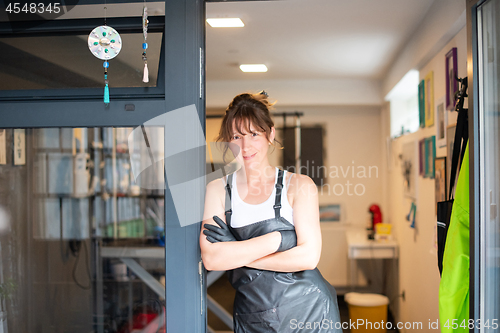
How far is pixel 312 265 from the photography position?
1.34m

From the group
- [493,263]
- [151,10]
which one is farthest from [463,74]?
[151,10]

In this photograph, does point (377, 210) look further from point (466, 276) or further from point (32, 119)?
point (32, 119)

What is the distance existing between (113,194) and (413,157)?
2.62 meters

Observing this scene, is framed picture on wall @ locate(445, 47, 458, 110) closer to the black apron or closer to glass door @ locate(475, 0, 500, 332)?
glass door @ locate(475, 0, 500, 332)

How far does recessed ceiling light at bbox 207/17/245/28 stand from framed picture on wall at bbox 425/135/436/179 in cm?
137

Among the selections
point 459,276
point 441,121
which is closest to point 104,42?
point 459,276

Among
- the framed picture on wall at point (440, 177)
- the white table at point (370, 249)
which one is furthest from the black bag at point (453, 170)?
the white table at point (370, 249)

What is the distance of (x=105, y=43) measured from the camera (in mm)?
1271

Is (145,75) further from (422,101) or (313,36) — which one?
(422,101)

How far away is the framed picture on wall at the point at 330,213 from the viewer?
175 inches

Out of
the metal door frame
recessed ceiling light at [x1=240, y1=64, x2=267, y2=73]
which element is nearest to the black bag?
the metal door frame

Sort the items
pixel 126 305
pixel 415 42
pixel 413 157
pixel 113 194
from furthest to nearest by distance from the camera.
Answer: pixel 113 194 → pixel 126 305 → pixel 413 157 → pixel 415 42

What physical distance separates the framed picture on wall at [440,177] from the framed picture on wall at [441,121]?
10cm

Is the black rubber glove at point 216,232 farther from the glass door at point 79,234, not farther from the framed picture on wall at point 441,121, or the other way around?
the framed picture on wall at point 441,121
